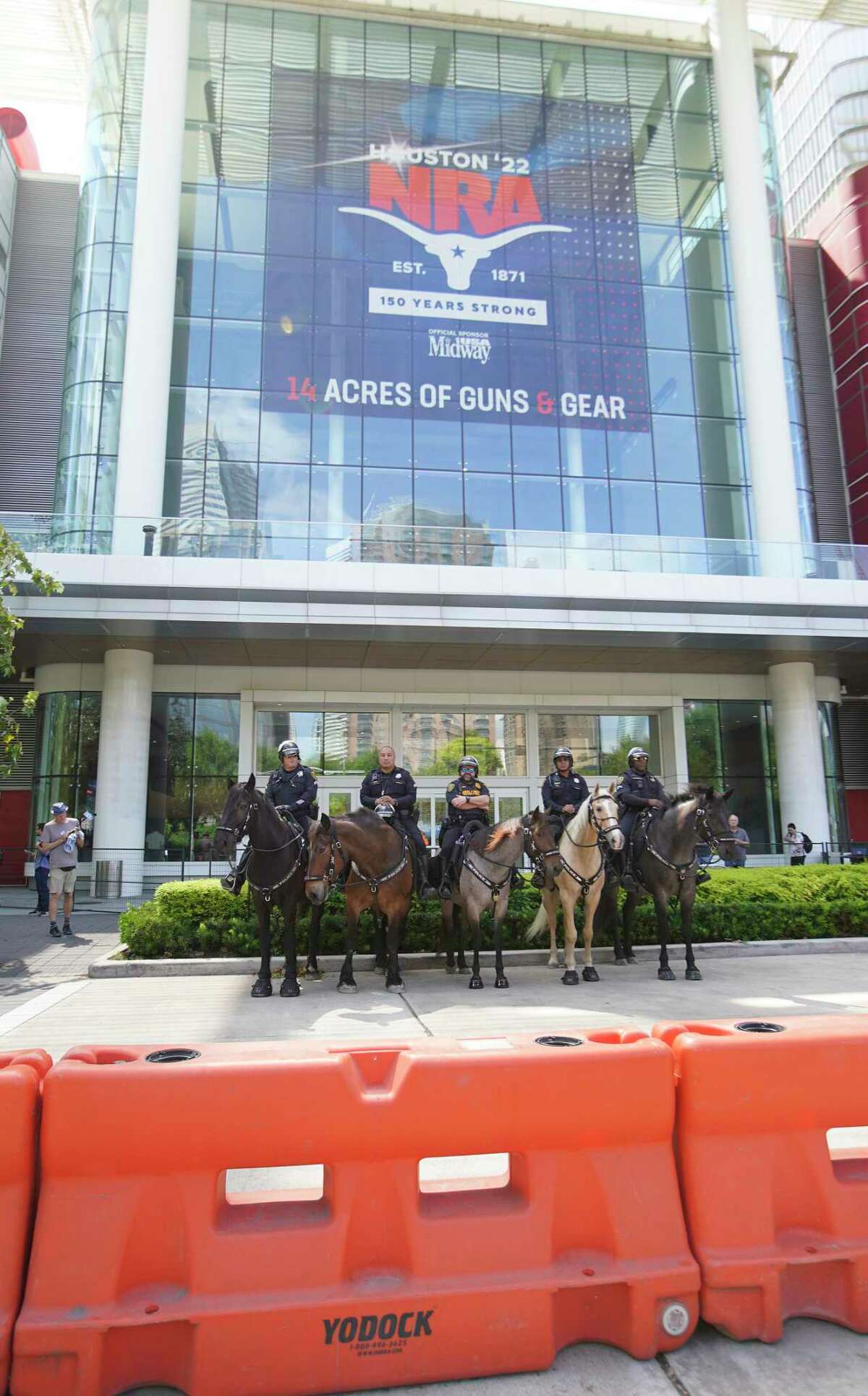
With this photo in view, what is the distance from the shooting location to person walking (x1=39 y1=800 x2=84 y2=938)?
15.0m

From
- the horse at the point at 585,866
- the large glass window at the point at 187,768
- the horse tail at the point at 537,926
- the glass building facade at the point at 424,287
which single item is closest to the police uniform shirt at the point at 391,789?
the horse at the point at 585,866

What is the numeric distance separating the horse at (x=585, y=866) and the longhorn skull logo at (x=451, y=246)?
23.4m

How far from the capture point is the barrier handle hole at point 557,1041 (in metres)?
3.57

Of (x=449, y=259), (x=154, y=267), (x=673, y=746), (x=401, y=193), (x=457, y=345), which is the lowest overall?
(x=673, y=746)

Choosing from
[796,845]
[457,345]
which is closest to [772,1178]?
→ [796,845]

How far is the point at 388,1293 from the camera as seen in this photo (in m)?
3.00

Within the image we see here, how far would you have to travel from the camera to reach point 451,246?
28547 millimetres

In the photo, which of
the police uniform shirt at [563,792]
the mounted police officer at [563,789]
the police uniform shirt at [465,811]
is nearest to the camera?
the police uniform shirt at [465,811]

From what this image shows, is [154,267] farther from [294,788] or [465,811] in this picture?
[465,811]

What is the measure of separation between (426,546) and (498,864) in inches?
537

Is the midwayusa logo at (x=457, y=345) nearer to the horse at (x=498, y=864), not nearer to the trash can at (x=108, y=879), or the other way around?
the trash can at (x=108, y=879)

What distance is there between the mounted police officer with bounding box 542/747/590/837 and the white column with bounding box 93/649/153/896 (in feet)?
48.4

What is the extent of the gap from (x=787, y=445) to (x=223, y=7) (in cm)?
2457

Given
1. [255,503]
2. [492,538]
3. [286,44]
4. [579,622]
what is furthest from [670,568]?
[286,44]
